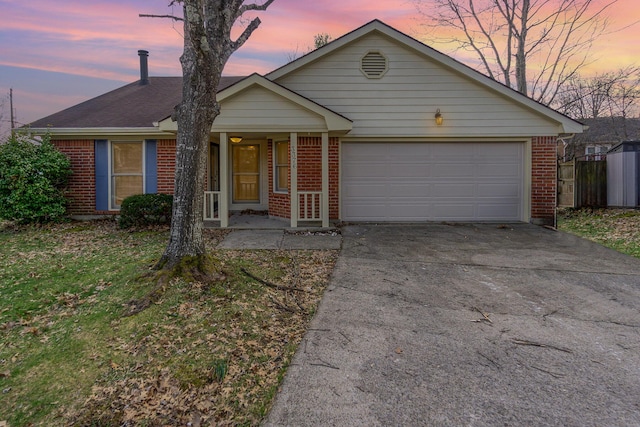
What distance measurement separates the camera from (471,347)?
361 centimetres

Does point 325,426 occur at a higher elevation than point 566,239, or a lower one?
lower

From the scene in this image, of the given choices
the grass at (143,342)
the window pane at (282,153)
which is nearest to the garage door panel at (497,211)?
the window pane at (282,153)

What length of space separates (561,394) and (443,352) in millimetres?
923

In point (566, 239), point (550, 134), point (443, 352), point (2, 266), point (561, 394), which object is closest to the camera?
point (561, 394)

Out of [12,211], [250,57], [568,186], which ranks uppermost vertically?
Result: [250,57]

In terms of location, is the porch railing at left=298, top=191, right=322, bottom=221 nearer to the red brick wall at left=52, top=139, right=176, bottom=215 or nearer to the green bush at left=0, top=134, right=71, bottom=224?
the red brick wall at left=52, top=139, right=176, bottom=215

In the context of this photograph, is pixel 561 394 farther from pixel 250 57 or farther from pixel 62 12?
pixel 250 57

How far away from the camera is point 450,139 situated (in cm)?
1062

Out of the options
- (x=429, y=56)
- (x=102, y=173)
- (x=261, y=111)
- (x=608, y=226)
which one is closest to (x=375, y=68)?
(x=429, y=56)

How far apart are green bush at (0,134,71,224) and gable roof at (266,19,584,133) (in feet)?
19.9

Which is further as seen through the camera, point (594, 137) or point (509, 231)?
point (594, 137)

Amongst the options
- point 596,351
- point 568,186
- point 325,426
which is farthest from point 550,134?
point 325,426

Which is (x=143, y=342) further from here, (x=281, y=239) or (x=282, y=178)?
(x=282, y=178)

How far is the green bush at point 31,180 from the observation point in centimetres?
971
